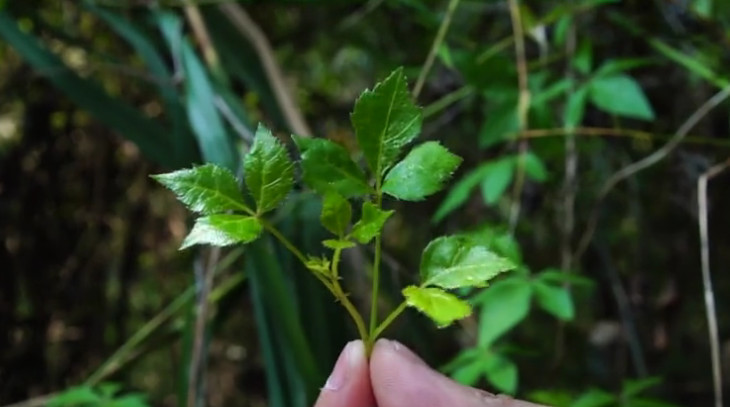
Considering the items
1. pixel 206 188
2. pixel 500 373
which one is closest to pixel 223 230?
pixel 206 188

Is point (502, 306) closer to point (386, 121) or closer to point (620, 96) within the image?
point (620, 96)

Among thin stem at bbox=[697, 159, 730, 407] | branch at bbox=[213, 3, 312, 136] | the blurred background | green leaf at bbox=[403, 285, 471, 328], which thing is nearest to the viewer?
green leaf at bbox=[403, 285, 471, 328]

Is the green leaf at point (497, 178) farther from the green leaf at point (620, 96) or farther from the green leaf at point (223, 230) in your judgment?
the green leaf at point (223, 230)

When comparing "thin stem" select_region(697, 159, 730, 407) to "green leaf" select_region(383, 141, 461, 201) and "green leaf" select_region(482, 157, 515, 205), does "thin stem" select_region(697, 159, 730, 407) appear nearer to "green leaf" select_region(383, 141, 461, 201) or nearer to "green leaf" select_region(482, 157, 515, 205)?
"green leaf" select_region(482, 157, 515, 205)

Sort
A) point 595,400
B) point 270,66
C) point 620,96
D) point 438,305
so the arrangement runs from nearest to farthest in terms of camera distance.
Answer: point 438,305 < point 595,400 < point 620,96 < point 270,66

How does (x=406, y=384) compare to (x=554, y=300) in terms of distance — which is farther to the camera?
(x=554, y=300)

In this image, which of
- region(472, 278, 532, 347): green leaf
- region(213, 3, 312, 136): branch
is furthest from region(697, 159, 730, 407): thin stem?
region(213, 3, 312, 136): branch
